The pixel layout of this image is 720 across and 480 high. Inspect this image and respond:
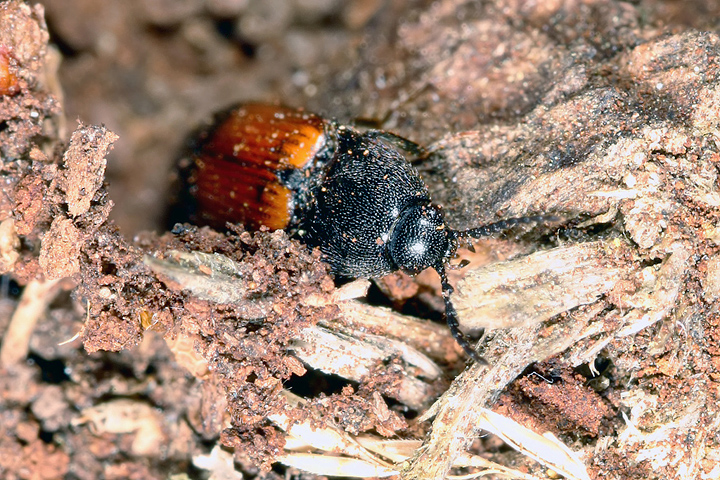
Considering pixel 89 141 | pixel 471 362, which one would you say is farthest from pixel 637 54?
pixel 89 141

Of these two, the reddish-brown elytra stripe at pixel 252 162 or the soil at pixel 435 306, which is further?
the reddish-brown elytra stripe at pixel 252 162

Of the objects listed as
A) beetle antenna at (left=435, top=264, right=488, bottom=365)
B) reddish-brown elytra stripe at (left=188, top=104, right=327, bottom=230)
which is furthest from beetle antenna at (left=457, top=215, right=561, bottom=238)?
reddish-brown elytra stripe at (left=188, top=104, right=327, bottom=230)

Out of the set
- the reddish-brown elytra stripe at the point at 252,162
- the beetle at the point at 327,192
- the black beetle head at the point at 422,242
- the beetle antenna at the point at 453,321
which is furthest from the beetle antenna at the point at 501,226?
the reddish-brown elytra stripe at the point at 252,162

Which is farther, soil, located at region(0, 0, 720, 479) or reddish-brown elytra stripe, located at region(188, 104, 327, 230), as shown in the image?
reddish-brown elytra stripe, located at region(188, 104, 327, 230)

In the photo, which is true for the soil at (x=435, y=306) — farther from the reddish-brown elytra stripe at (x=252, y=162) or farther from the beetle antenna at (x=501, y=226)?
the reddish-brown elytra stripe at (x=252, y=162)

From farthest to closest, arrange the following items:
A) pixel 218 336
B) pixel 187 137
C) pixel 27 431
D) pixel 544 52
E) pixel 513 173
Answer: pixel 187 137 < pixel 544 52 < pixel 27 431 < pixel 513 173 < pixel 218 336

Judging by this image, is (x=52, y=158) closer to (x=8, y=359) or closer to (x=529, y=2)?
(x=8, y=359)

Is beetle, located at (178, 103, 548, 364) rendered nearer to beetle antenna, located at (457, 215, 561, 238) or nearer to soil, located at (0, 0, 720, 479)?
beetle antenna, located at (457, 215, 561, 238)
